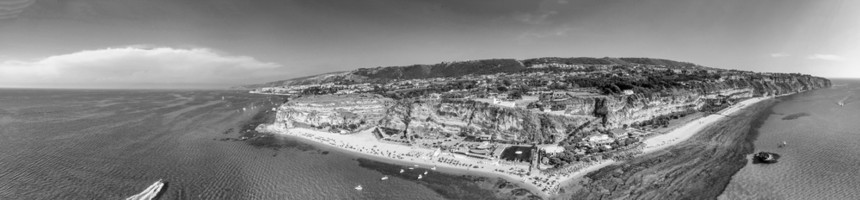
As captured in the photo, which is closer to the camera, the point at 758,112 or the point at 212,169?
the point at 212,169

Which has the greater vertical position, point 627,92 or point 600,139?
point 627,92

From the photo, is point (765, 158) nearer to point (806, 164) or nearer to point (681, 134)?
point (806, 164)

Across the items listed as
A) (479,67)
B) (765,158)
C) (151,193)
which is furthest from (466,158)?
(479,67)

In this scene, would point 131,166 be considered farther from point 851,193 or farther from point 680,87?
point 680,87

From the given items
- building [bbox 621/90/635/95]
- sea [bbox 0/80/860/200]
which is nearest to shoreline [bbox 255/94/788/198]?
sea [bbox 0/80/860/200]

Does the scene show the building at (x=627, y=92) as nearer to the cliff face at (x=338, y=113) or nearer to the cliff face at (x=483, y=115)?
the cliff face at (x=483, y=115)

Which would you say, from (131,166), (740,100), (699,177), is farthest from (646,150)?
(740,100)

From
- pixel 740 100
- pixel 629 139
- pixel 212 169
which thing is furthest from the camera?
pixel 740 100

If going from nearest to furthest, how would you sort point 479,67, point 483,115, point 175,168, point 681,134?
point 175,168
point 681,134
point 483,115
point 479,67
